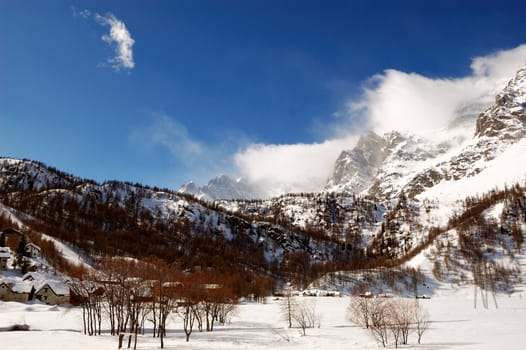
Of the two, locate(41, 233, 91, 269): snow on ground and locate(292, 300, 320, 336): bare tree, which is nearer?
locate(292, 300, 320, 336): bare tree

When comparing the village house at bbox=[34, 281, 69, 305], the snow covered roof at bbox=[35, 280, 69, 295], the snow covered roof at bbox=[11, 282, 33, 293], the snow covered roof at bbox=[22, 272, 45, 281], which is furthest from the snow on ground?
the village house at bbox=[34, 281, 69, 305]

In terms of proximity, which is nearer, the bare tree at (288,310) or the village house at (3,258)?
the bare tree at (288,310)

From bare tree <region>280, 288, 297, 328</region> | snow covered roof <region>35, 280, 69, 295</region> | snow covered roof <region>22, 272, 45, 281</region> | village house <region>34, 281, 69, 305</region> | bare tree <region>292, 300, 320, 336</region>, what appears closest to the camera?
bare tree <region>292, 300, 320, 336</region>

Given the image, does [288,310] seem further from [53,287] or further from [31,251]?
[31,251]

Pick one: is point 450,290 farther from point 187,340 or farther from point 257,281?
point 187,340

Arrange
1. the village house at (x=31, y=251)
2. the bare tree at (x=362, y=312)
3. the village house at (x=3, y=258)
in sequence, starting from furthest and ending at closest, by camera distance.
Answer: the village house at (x=31, y=251)
the village house at (x=3, y=258)
the bare tree at (x=362, y=312)

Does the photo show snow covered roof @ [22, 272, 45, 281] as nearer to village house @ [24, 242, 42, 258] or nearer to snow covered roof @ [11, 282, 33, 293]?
snow covered roof @ [11, 282, 33, 293]

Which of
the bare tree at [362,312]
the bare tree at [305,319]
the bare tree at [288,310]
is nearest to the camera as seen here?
the bare tree at [305,319]

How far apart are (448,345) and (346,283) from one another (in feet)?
500

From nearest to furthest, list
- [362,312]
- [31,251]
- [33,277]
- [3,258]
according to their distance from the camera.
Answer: [362,312] → [33,277] → [3,258] → [31,251]

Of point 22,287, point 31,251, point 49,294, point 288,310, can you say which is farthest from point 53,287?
point 288,310

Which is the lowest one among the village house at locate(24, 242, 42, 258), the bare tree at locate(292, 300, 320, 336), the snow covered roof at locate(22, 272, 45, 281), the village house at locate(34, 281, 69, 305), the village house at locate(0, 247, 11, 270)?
the bare tree at locate(292, 300, 320, 336)

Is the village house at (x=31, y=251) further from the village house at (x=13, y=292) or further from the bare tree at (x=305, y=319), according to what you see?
the bare tree at (x=305, y=319)

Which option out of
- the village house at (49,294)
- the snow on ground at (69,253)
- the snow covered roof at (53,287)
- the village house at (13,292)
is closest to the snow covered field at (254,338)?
the village house at (13,292)
